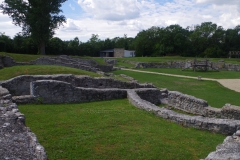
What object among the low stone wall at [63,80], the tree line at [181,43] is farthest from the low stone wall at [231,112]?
the tree line at [181,43]

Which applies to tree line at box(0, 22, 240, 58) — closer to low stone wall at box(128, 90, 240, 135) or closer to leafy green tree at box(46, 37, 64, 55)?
leafy green tree at box(46, 37, 64, 55)

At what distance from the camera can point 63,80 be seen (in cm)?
1517

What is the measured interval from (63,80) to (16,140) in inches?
385

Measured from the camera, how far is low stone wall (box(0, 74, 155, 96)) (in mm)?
14188

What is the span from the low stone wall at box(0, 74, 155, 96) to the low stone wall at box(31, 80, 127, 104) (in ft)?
8.97

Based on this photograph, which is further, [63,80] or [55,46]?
[55,46]

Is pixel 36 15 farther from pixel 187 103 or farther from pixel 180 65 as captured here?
pixel 187 103

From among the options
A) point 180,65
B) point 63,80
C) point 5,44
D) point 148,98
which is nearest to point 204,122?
point 148,98

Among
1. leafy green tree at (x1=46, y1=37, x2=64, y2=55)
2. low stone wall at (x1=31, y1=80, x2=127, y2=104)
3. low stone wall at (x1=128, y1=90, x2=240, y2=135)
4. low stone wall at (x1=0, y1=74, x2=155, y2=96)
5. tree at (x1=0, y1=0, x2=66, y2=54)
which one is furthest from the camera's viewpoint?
leafy green tree at (x1=46, y1=37, x2=64, y2=55)

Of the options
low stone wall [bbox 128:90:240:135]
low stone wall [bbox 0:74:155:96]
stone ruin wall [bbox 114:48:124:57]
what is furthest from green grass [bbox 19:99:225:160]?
stone ruin wall [bbox 114:48:124:57]

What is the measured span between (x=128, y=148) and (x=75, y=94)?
251 inches

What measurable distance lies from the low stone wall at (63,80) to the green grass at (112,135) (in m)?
3.88

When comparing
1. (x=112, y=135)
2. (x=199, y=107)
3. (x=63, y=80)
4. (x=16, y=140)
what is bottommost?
(x=199, y=107)

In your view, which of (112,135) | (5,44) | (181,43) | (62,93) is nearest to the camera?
(112,135)
